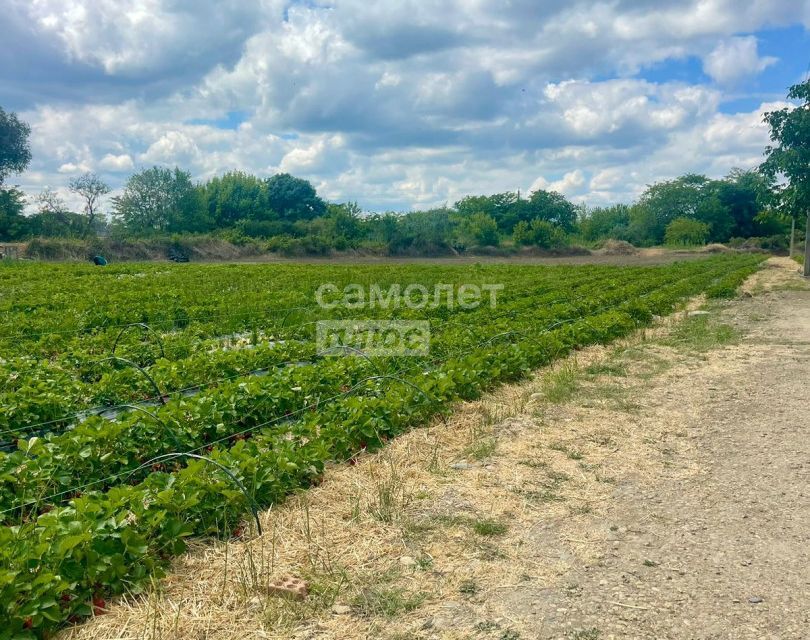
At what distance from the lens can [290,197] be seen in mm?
73500

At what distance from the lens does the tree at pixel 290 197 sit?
73.4 metres

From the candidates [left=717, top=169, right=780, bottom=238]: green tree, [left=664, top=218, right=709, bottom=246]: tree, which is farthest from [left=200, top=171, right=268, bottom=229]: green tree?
[left=717, top=169, right=780, bottom=238]: green tree

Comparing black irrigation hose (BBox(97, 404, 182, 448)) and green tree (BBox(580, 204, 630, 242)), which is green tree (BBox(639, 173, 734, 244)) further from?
black irrigation hose (BBox(97, 404, 182, 448))

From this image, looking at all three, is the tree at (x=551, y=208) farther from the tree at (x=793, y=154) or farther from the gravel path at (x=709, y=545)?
the gravel path at (x=709, y=545)

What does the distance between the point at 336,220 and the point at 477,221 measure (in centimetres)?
1989

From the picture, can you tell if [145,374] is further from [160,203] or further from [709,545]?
[160,203]

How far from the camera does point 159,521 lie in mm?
4008

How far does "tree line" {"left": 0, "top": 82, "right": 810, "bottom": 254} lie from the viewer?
90.0ft

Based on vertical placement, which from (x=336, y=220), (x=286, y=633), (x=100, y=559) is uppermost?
(x=336, y=220)

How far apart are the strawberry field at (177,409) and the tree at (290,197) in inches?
2302

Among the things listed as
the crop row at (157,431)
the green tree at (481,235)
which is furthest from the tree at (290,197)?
the crop row at (157,431)

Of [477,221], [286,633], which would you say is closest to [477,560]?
[286,633]

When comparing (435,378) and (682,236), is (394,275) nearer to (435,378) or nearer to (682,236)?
(435,378)

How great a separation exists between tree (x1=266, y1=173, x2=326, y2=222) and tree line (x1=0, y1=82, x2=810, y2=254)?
111 mm
